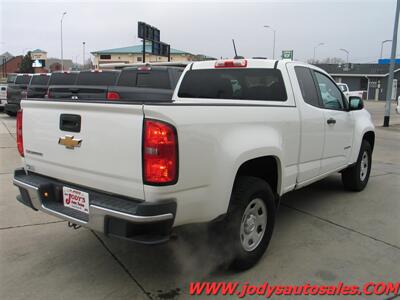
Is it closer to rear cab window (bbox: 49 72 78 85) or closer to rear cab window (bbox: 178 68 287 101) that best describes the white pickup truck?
rear cab window (bbox: 178 68 287 101)

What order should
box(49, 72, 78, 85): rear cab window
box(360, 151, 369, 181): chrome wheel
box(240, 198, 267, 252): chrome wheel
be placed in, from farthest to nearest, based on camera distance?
box(49, 72, 78, 85): rear cab window
box(360, 151, 369, 181): chrome wheel
box(240, 198, 267, 252): chrome wheel

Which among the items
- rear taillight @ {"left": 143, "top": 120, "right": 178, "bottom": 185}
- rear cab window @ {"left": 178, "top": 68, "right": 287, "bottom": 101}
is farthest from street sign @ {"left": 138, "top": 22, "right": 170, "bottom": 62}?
rear taillight @ {"left": 143, "top": 120, "right": 178, "bottom": 185}

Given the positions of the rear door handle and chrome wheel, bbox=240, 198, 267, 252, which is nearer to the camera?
chrome wheel, bbox=240, 198, 267, 252

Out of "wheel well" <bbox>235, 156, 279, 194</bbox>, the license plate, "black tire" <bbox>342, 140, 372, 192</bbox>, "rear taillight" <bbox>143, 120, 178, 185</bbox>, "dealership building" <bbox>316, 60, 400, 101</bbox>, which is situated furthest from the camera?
"dealership building" <bbox>316, 60, 400, 101</bbox>

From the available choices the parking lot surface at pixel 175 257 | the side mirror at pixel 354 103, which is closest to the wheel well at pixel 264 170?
the parking lot surface at pixel 175 257

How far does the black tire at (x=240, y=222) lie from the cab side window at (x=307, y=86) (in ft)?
4.44

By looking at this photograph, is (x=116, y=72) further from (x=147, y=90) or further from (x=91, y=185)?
(x=91, y=185)

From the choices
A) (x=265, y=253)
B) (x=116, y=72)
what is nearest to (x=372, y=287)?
(x=265, y=253)

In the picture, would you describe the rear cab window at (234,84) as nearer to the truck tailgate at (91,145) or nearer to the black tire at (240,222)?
the black tire at (240,222)

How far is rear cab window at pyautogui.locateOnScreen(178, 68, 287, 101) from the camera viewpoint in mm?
4430

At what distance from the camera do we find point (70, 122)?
10.5 feet

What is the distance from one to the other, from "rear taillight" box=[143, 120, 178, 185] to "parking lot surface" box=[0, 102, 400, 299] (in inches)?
24.9

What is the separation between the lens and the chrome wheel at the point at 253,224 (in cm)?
353

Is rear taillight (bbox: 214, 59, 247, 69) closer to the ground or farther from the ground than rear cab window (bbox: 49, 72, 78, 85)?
farther from the ground
